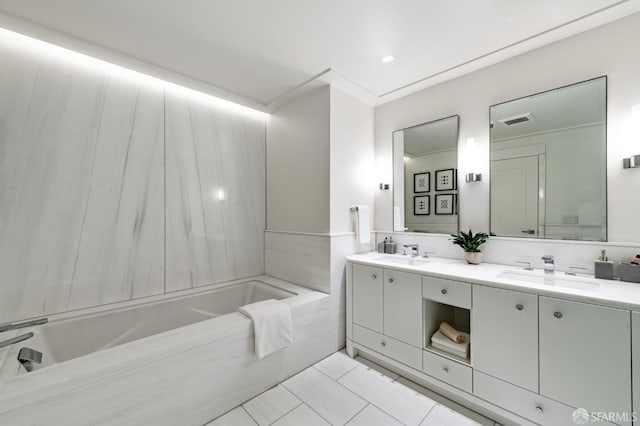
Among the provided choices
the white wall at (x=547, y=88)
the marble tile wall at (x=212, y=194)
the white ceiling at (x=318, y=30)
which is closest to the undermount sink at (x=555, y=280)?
the white wall at (x=547, y=88)

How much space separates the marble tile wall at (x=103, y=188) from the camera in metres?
1.70

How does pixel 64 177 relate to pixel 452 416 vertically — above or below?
above

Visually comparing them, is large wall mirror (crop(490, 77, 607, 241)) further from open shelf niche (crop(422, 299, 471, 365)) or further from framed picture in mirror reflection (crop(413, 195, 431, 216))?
open shelf niche (crop(422, 299, 471, 365))

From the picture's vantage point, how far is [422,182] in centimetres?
251

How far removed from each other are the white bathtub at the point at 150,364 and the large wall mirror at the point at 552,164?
1.77 metres

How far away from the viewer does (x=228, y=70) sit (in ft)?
7.25

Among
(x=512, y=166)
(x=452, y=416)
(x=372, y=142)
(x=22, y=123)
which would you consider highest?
(x=372, y=142)

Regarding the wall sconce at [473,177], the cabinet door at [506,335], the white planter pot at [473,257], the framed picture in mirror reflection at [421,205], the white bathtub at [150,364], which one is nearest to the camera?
the white bathtub at [150,364]

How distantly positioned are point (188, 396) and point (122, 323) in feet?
3.15

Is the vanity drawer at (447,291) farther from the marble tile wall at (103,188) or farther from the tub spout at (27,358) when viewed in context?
the tub spout at (27,358)

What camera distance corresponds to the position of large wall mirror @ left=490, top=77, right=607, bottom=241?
5.47 feet

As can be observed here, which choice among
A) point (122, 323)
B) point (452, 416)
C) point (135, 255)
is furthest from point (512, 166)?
point (122, 323)

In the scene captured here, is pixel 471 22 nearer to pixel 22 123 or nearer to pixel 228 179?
pixel 228 179

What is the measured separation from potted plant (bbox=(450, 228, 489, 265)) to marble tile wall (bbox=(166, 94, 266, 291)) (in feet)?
6.96
